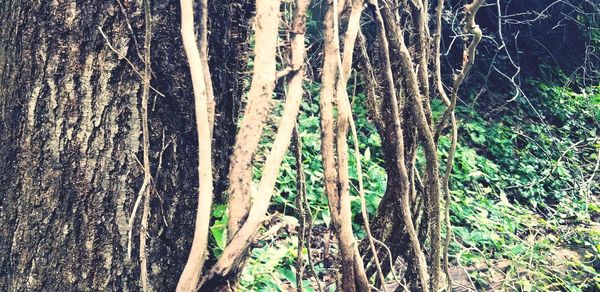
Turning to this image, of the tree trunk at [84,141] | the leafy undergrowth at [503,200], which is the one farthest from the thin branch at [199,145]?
the leafy undergrowth at [503,200]

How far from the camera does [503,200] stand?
3.82m

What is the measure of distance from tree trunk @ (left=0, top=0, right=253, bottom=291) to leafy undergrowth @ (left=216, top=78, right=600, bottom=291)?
0.29m

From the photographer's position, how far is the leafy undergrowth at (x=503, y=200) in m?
2.60

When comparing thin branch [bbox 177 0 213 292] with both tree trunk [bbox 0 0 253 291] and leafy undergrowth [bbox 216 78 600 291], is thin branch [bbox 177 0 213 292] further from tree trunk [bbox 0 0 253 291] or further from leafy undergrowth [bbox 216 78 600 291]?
leafy undergrowth [bbox 216 78 600 291]

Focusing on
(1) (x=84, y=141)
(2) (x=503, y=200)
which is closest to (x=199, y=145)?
(1) (x=84, y=141)

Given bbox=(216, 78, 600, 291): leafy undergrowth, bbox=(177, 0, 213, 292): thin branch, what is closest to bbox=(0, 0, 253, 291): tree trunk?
bbox=(177, 0, 213, 292): thin branch

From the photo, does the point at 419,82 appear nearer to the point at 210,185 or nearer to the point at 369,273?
the point at 369,273

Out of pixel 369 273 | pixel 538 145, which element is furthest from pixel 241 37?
pixel 538 145

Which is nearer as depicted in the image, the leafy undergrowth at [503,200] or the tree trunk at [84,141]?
the tree trunk at [84,141]

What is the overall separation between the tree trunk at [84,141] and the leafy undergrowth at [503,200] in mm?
289

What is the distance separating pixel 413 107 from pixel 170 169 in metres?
0.80

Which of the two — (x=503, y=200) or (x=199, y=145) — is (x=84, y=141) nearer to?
(x=199, y=145)

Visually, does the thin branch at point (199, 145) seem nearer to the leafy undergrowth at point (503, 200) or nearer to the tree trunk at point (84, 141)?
the tree trunk at point (84, 141)

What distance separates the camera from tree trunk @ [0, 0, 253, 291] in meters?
1.05
